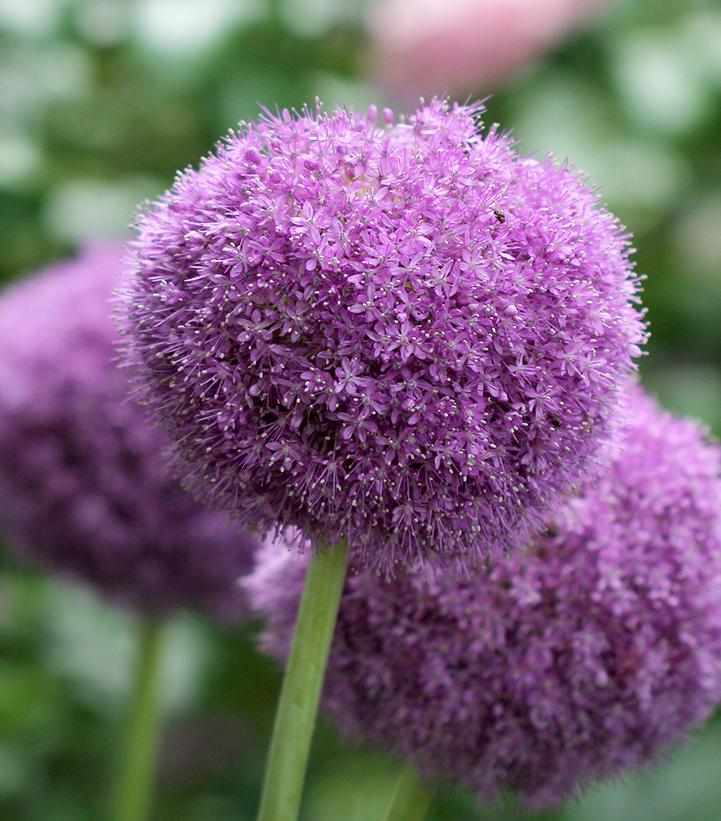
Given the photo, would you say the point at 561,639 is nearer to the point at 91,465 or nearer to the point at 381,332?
the point at 381,332

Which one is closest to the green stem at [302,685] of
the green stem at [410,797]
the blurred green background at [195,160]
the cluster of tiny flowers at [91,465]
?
the green stem at [410,797]

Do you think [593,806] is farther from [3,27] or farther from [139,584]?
[3,27]

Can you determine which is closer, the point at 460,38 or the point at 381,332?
the point at 381,332

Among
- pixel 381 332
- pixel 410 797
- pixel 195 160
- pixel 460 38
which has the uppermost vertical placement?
pixel 460 38

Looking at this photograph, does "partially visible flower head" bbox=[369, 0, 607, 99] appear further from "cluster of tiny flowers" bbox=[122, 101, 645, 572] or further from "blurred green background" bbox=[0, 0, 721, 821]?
"cluster of tiny flowers" bbox=[122, 101, 645, 572]

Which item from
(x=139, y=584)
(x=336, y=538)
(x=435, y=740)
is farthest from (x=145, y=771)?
(x=336, y=538)

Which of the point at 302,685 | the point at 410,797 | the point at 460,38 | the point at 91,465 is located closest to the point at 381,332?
the point at 302,685
